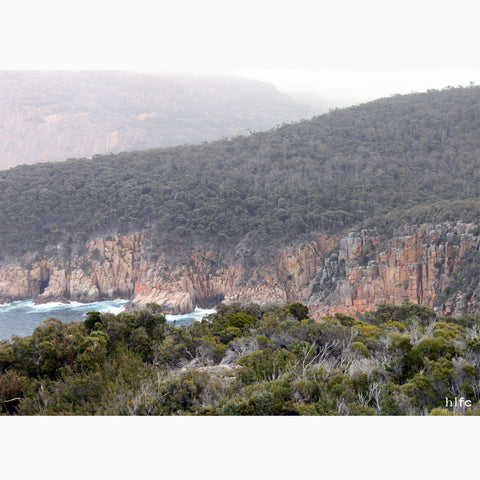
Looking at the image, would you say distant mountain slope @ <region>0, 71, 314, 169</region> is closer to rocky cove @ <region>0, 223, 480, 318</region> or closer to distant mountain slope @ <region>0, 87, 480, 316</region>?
distant mountain slope @ <region>0, 87, 480, 316</region>

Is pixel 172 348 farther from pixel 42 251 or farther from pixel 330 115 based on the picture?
pixel 330 115

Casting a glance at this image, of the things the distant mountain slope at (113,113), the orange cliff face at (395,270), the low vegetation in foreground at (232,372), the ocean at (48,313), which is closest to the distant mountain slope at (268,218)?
the orange cliff face at (395,270)

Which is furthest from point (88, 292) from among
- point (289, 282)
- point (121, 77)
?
point (121, 77)

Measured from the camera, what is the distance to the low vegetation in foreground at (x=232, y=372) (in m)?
9.27

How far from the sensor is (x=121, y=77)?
15312cm

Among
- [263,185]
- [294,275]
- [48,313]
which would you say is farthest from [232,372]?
[263,185]

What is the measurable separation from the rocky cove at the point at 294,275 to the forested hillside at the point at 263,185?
230 cm

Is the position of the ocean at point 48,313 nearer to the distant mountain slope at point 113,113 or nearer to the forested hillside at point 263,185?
the forested hillside at point 263,185

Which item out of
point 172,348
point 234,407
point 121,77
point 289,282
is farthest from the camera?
point 121,77

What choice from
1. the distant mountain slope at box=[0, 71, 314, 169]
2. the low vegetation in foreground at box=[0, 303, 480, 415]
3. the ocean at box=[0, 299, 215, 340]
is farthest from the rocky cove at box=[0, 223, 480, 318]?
the distant mountain slope at box=[0, 71, 314, 169]

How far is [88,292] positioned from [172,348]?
32.2m

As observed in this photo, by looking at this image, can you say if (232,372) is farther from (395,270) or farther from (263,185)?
(263,185)

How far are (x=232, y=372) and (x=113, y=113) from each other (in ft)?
443

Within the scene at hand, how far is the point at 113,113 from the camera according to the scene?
133 m
